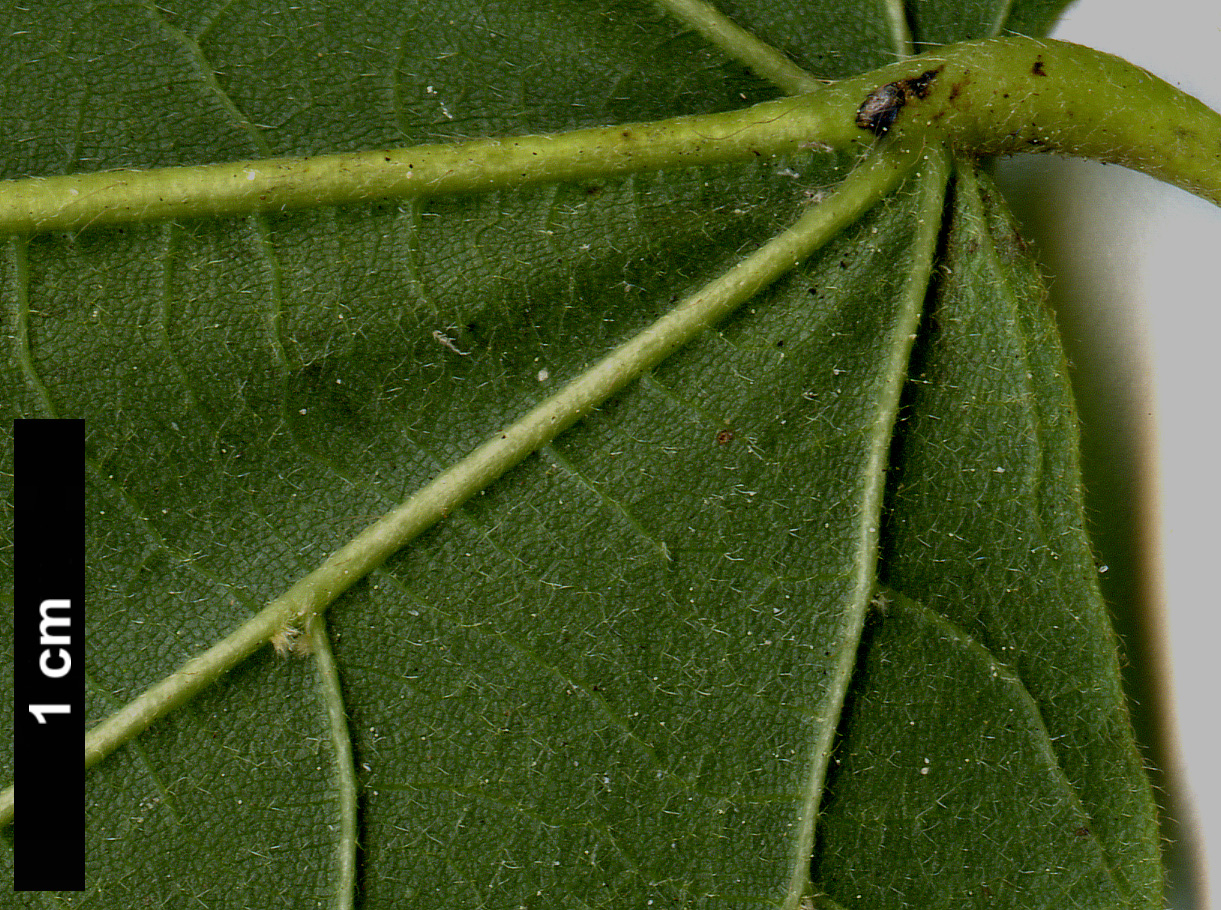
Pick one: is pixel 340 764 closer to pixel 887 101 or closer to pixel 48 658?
pixel 48 658

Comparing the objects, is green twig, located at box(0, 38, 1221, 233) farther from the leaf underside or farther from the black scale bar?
the black scale bar

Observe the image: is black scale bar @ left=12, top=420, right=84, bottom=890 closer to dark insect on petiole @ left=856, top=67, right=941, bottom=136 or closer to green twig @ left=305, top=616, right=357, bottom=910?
green twig @ left=305, top=616, right=357, bottom=910

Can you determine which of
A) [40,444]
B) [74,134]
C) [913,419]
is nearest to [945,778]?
[913,419]

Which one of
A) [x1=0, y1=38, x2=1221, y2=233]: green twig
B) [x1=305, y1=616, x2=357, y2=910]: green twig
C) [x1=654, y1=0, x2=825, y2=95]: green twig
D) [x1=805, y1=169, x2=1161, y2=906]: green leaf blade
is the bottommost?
[x1=305, y1=616, x2=357, y2=910]: green twig

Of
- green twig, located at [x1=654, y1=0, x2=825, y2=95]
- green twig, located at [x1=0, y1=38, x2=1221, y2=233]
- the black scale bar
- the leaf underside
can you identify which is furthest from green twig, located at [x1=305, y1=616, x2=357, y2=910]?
green twig, located at [x1=654, y1=0, x2=825, y2=95]

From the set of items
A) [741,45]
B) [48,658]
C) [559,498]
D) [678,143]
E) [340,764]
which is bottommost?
[340,764]

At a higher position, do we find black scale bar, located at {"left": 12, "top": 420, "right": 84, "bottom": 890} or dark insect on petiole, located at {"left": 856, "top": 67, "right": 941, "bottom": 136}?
dark insect on petiole, located at {"left": 856, "top": 67, "right": 941, "bottom": 136}

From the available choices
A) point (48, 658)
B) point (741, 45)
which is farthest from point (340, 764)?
point (741, 45)

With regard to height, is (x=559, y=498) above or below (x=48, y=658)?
above

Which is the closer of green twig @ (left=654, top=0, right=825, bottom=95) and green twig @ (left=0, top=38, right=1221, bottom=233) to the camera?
green twig @ (left=0, top=38, right=1221, bottom=233)
